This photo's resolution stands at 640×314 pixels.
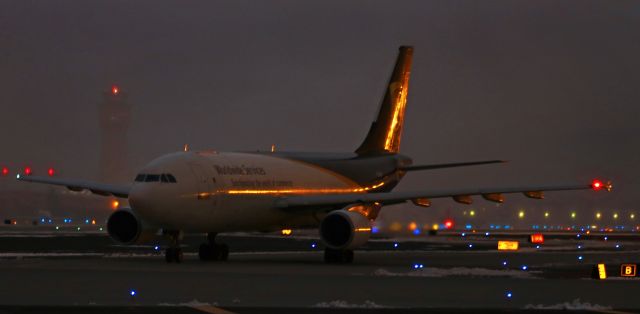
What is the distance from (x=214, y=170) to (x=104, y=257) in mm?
5824

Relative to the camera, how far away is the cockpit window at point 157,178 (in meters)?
41.7

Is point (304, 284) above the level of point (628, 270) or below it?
below

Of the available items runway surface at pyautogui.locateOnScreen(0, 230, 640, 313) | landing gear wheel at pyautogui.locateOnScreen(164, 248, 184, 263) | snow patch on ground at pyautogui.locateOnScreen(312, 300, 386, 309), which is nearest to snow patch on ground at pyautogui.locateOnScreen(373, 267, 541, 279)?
runway surface at pyautogui.locateOnScreen(0, 230, 640, 313)

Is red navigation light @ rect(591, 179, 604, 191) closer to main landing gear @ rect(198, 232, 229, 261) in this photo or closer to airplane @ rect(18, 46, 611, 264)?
airplane @ rect(18, 46, 611, 264)

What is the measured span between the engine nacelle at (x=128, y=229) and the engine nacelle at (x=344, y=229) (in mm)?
6818

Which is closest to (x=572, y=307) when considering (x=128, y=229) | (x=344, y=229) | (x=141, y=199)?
(x=141, y=199)

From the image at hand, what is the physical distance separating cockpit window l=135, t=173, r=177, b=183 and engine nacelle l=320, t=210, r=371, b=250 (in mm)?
6516

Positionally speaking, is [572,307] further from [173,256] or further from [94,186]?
[94,186]

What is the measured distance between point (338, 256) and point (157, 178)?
26.8ft

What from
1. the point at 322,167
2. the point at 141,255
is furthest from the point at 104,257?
the point at 322,167

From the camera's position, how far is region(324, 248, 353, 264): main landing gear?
45.1 metres

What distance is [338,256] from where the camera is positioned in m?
45.1

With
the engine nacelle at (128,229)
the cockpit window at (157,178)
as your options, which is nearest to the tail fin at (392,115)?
the engine nacelle at (128,229)

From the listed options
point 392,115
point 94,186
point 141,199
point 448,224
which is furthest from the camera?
point 448,224
